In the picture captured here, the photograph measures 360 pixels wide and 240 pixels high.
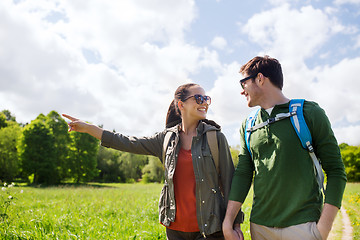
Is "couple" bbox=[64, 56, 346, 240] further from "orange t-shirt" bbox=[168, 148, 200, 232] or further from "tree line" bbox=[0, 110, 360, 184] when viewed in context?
"tree line" bbox=[0, 110, 360, 184]

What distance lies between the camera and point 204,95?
11.3 feet

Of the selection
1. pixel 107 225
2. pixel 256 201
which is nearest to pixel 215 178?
pixel 256 201

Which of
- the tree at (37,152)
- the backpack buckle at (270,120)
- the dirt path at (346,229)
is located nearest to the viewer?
the backpack buckle at (270,120)

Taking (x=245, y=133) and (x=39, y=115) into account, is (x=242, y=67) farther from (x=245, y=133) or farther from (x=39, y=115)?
(x=39, y=115)

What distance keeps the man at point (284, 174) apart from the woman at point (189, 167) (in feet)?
0.90

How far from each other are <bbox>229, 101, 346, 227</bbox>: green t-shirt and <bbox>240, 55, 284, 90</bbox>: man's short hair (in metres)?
0.28

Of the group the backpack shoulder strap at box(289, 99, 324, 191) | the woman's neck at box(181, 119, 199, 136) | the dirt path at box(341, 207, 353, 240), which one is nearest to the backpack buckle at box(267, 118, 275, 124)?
the backpack shoulder strap at box(289, 99, 324, 191)

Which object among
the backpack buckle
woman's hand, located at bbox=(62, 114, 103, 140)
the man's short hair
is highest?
the man's short hair

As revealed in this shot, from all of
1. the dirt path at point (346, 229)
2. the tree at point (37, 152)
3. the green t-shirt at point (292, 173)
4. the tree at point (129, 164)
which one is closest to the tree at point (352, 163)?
the tree at point (129, 164)

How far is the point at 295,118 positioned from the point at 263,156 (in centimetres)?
44

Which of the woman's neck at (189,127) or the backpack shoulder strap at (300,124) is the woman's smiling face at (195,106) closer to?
the woman's neck at (189,127)

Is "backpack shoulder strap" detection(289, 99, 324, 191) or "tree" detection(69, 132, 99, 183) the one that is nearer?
"backpack shoulder strap" detection(289, 99, 324, 191)

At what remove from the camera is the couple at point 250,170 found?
7.85 feet

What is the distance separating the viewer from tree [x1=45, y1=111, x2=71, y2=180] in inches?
1635
